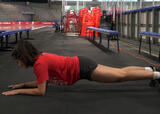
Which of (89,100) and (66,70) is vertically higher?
(66,70)

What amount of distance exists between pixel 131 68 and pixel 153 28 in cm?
714

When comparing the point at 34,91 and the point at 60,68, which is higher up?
the point at 60,68

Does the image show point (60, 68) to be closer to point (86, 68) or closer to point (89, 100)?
point (86, 68)

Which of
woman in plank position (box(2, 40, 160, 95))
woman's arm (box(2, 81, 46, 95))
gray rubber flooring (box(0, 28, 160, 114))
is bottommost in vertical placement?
gray rubber flooring (box(0, 28, 160, 114))

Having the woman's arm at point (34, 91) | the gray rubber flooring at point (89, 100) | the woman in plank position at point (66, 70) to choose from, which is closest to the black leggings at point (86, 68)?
the woman in plank position at point (66, 70)

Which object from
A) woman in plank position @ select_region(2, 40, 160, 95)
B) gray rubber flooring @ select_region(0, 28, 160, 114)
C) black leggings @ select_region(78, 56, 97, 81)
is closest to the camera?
gray rubber flooring @ select_region(0, 28, 160, 114)

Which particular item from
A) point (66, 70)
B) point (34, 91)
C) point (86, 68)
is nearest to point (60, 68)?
point (66, 70)

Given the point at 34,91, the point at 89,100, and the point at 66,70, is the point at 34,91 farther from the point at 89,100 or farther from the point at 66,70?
the point at 89,100

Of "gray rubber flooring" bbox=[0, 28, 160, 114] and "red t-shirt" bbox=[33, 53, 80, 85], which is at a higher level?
"red t-shirt" bbox=[33, 53, 80, 85]

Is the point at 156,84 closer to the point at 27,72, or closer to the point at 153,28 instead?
the point at 27,72

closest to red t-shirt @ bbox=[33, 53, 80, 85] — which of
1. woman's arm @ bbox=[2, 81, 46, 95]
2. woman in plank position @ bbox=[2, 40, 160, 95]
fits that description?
woman in plank position @ bbox=[2, 40, 160, 95]

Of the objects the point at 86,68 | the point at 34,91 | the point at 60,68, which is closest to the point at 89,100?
the point at 86,68

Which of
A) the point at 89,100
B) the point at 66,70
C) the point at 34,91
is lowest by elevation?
the point at 89,100

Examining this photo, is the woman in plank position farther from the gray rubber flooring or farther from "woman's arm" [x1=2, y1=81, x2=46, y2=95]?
the gray rubber flooring
